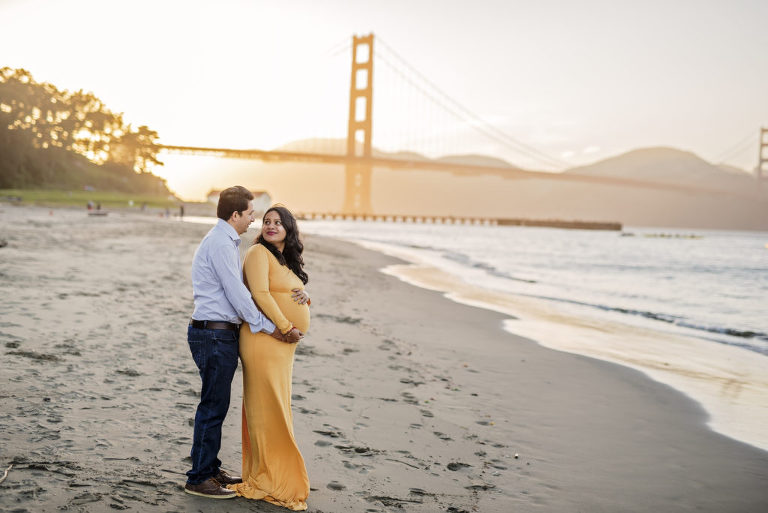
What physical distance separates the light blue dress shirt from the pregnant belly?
152 mm

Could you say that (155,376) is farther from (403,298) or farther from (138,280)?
(403,298)

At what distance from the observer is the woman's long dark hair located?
3.04m

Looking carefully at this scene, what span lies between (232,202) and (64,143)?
76.1m

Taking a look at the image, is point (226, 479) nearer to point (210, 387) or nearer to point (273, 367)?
point (210, 387)

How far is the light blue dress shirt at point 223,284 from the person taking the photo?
2873mm

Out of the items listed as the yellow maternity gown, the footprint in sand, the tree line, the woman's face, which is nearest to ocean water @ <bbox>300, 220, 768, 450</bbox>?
the footprint in sand

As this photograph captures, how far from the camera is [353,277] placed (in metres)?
15.6

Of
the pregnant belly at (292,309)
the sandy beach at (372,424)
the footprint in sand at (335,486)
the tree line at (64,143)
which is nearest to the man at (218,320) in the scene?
the pregnant belly at (292,309)

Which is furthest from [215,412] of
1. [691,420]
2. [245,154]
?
[245,154]

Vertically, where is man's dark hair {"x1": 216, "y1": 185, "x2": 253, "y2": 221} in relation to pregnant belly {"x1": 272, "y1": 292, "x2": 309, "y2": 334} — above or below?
above

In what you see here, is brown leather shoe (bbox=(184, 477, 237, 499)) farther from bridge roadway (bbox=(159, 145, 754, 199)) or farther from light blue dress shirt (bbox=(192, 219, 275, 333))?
bridge roadway (bbox=(159, 145, 754, 199))

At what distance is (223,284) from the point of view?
289 centimetres

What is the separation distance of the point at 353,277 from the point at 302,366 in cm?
968

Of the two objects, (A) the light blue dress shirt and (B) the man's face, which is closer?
(A) the light blue dress shirt
